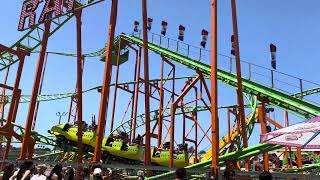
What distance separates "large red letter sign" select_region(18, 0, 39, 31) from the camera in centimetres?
1844

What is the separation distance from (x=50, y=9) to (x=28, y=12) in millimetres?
2175

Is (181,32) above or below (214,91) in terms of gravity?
above

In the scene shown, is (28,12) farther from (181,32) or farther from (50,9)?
(181,32)

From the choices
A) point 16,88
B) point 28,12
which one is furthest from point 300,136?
point 16,88

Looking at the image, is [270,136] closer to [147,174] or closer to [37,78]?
[147,174]

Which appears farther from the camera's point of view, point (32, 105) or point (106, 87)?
point (32, 105)

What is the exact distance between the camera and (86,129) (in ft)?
74.8

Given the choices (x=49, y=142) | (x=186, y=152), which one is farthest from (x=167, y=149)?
(x=49, y=142)

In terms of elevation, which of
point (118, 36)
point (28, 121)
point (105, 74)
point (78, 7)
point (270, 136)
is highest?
point (118, 36)

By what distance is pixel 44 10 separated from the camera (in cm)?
1744

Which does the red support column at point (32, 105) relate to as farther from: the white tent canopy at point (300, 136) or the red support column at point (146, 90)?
the white tent canopy at point (300, 136)

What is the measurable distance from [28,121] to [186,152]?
1111 cm

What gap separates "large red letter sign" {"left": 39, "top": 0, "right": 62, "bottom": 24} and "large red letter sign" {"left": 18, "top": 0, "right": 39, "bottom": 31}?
116 centimetres

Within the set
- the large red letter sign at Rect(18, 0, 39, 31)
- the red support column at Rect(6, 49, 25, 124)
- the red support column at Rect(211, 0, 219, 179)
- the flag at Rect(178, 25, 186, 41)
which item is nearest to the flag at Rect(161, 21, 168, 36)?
the flag at Rect(178, 25, 186, 41)
